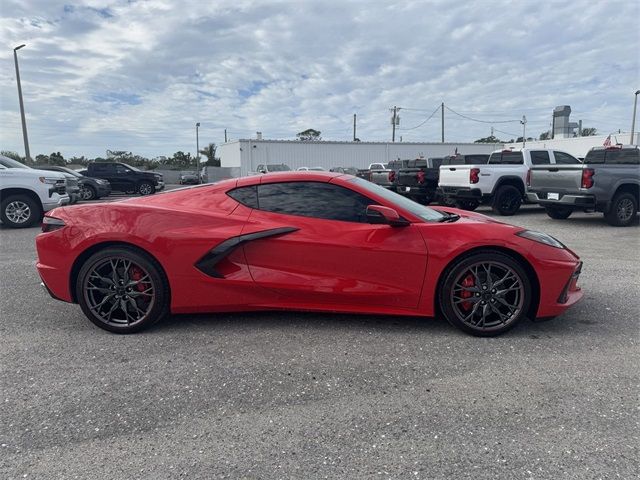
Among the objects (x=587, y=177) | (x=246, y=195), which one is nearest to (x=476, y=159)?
(x=587, y=177)

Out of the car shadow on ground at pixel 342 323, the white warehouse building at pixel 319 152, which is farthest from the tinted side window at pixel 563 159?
the white warehouse building at pixel 319 152

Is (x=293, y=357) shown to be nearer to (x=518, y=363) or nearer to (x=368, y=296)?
(x=368, y=296)

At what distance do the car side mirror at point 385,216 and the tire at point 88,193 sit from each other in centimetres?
1789

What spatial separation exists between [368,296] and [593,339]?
180 cm

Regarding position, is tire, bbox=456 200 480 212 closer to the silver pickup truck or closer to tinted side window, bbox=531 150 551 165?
tinted side window, bbox=531 150 551 165

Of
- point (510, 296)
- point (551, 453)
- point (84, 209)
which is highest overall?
point (84, 209)

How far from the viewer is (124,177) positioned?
22609 millimetres

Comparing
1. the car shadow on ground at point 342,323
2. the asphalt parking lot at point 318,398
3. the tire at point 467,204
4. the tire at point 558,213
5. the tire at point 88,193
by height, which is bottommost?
the asphalt parking lot at point 318,398

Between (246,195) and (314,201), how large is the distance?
59 cm

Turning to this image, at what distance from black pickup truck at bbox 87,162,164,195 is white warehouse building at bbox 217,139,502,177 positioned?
1541 centimetres

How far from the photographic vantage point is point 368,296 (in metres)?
3.65

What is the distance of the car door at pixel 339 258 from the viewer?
3600mm

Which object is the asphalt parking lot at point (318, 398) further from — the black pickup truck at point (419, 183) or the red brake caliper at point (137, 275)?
the black pickup truck at point (419, 183)

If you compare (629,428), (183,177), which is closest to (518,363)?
(629,428)
